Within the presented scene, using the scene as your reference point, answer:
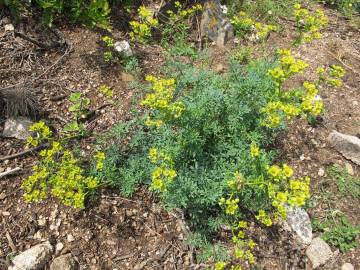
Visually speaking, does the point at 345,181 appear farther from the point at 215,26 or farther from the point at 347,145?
the point at 215,26

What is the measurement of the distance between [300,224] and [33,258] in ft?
8.21

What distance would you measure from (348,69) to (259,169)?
3138 mm

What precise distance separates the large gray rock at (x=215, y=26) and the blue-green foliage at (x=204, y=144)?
1.51 meters

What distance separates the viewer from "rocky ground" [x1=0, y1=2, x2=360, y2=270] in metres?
3.06

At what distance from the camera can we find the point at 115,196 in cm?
334

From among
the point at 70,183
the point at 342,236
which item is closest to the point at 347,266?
the point at 342,236

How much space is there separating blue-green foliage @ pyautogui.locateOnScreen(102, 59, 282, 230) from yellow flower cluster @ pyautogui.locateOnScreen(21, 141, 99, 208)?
271mm

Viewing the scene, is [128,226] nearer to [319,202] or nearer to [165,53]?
[319,202]

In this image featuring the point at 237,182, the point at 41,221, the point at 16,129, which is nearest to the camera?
the point at 237,182

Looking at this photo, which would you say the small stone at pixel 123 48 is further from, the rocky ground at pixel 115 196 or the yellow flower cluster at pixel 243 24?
the yellow flower cluster at pixel 243 24

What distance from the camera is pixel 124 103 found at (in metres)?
4.04

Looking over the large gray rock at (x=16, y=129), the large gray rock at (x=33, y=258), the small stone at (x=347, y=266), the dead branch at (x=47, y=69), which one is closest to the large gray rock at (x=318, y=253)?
the small stone at (x=347, y=266)

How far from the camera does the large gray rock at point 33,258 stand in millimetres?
2793

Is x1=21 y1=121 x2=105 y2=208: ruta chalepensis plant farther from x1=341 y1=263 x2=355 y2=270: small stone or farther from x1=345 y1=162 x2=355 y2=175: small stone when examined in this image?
x1=345 y1=162 x2=355 y2=175: small stone
